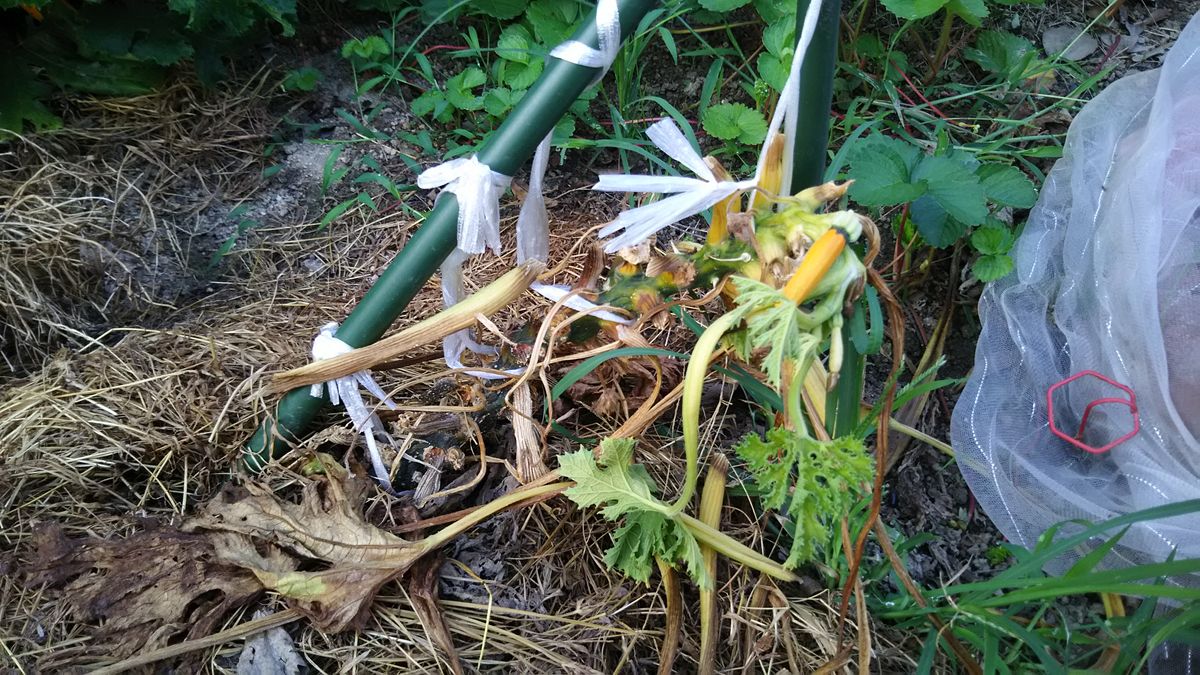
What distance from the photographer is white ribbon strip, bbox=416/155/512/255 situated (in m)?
0.98

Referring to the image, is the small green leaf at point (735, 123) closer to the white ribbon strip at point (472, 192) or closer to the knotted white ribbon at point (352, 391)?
the white ribbon strip at point (472, 192)

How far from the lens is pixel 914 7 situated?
4.88 ft

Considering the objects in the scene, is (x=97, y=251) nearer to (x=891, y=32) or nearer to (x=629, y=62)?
(x=629, y=62)

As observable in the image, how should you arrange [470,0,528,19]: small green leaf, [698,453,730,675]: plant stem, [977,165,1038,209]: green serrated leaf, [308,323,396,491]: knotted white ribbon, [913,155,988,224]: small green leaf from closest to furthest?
1. [698,453,730,675]: plant stem
2. [308,323,396,491]: knotted white ribbon
3. [913,155,988,224]: small green leaf
4. [977,165,1038,209]: green serrated leaf
5. [470,0,528,19]: small green leaf

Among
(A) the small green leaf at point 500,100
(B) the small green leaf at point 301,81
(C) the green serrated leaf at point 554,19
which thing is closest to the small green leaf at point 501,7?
(C) the green serrated leaf at point 554,19

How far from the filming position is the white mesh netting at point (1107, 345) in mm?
1070

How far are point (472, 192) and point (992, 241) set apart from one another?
2.85 ft

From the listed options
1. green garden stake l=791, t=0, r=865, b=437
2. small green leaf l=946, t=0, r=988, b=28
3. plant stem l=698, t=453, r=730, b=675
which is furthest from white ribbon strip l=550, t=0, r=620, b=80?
small green leaf l=946, t=0, r=988, b=28

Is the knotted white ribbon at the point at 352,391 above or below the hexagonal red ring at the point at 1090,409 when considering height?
above

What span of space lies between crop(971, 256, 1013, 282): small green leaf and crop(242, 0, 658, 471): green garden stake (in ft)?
2.34

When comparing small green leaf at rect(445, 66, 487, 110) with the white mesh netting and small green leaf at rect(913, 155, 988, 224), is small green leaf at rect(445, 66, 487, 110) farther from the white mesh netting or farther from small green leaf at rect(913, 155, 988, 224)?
the white mesh netting

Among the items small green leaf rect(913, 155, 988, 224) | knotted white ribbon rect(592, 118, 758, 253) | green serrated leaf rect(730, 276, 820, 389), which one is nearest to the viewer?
green serrated leaf rect(730, 276, 820, 389)

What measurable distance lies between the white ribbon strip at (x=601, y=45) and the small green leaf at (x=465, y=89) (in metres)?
0.67

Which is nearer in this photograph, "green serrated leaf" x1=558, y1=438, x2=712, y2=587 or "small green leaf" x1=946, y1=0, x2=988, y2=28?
"green serrated leaf" x1=558, y1=438, x2=712, y2=587
